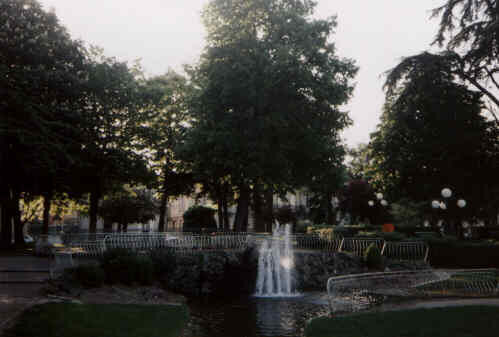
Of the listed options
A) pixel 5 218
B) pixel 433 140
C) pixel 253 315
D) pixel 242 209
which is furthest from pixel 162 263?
pixel 433 140

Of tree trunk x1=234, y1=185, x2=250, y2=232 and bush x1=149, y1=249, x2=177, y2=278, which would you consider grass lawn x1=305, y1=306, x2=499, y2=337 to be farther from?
tree trunk x1=234, y1=185, x2=250, y2=232

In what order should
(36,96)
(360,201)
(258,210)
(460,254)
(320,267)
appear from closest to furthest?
(320,267), (36,96), (460,254), (258,210), (360,201)

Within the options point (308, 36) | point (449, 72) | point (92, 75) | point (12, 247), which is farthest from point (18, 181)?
point (449, 72)

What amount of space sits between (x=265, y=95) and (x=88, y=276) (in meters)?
16.4

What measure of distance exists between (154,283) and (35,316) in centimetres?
1018

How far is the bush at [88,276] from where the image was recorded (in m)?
17.2

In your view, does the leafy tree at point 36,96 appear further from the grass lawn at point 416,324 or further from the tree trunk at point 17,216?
the grass lawn at point 416,324

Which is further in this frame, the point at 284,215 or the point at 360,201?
the point at 284,215

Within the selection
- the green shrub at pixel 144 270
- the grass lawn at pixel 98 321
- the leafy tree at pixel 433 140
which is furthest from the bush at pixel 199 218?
the grass lawn at pixel 98 321

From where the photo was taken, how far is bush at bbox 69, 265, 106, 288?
17.2 metres

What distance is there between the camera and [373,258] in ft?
77.4

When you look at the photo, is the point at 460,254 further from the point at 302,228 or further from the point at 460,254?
the point at 302,228

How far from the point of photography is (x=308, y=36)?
98.7 feet

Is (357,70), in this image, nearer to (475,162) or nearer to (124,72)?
(475,162)
